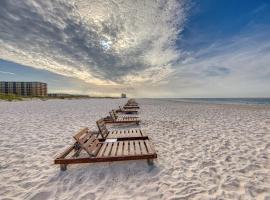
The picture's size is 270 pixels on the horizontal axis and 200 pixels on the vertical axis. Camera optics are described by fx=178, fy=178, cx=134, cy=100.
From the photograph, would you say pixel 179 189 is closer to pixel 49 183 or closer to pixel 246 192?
pixel 246 192

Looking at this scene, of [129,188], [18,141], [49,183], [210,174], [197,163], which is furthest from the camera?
[18,141]

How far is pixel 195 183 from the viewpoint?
405 cm

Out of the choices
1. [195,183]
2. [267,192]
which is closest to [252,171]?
[267,192]

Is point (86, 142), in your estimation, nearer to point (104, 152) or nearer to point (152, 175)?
point (104, 152)

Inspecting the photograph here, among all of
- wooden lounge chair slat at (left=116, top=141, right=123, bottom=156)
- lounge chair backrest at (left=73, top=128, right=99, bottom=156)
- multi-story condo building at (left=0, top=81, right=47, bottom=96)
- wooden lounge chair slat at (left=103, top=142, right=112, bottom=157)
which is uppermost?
multi-story condo building at (left=0, top=81, right=47, bottom=96)

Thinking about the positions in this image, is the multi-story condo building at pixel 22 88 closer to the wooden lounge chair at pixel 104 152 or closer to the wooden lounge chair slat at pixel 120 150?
the wooden lounge chair at pixel 104 152

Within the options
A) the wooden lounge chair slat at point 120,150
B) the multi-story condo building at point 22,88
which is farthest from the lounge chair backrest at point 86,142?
the multi-story condo building at point 22,88

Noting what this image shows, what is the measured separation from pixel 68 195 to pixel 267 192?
13.4ft

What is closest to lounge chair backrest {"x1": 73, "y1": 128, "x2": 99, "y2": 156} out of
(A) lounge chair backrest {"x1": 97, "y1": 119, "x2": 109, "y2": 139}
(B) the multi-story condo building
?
(A) lounge chair backrest {"x1": 97, "y1": 119, "x2": 109, "y2": 139}

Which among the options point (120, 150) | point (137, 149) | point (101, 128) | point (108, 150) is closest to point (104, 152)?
point (108, 150)

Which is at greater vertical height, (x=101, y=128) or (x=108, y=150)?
(x=101, y=128)

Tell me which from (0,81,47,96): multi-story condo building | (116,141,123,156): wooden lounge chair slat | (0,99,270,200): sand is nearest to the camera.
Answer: (0,99,270,200): sand

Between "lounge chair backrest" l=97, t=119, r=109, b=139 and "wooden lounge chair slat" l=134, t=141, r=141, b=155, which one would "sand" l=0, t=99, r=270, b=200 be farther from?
"lounge chair backrest" l=97, t=119, r=109, b=139

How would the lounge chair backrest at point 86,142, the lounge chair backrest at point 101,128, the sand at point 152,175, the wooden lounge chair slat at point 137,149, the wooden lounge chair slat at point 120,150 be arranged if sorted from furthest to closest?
the lounge chair backrest at point 101,128
the wooden lounge chair slat at point 137,149
the wooden lounge chair slat at point 120,150
the lounge chair backrest at point 86,142
the sand at point 152,175
